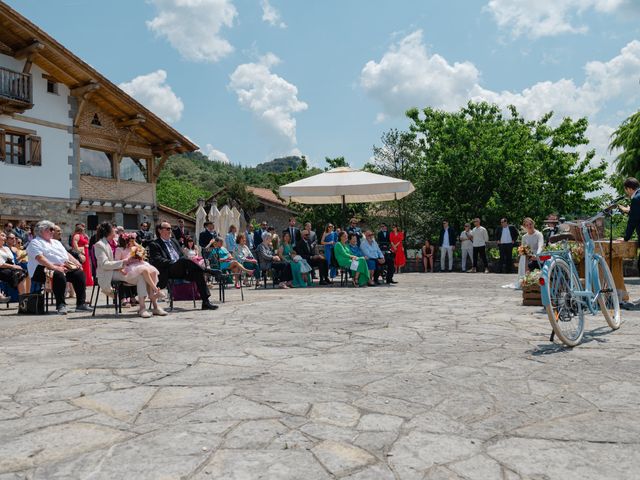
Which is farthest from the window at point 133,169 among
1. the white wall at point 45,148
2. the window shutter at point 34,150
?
the window shutter at point 34,150

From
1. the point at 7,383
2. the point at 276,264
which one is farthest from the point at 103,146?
the point at 7,383

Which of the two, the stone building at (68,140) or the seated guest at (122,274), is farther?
the stone building at (68,140)

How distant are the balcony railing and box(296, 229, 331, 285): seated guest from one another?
11709 millimetres

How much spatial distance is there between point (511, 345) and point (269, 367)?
2121 mm

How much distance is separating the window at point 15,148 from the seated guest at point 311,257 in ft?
40.2

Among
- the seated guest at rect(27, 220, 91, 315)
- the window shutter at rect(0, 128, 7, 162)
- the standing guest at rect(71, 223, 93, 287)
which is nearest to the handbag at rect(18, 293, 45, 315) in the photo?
the seated guest at rect(27, 220, 91, 315)

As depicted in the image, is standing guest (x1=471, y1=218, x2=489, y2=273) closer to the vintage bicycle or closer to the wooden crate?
the wooden crate

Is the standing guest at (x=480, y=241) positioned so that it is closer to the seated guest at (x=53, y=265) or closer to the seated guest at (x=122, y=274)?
the seated guest at (x=122, y=274)

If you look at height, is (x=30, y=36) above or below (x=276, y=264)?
above

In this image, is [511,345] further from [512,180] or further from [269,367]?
[512,180]

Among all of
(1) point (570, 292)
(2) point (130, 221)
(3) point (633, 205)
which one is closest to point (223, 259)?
(3) point (633, 205)

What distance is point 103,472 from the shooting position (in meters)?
2.25

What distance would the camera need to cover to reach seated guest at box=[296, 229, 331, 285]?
12922 mm

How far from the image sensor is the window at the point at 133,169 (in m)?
24.2
